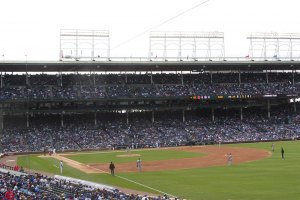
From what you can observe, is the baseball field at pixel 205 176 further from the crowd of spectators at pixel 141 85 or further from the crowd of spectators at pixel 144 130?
the crowd of spectators at pixel 141 85

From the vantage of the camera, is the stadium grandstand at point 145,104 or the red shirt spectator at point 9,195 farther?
the stadium grandstand at point 145,104

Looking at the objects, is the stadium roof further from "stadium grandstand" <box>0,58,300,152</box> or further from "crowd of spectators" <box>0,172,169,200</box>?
"crowd of spectators" <box>0,172,169,200</box>

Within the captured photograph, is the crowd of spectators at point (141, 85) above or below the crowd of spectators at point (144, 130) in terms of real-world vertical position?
above

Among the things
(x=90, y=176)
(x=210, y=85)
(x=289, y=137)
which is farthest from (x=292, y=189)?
(x=210, y=85)

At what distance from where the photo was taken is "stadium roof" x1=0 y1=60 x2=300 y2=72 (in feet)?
222

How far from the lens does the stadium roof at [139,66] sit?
6775 cm

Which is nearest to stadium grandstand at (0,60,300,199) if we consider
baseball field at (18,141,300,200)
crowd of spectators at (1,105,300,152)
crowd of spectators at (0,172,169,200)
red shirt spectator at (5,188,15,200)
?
crowd of spectators at (1,105,300,152)

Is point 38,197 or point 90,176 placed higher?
point 38,197

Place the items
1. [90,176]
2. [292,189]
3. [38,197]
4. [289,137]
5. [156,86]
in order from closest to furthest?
1. [38,197]
2. [292,189]
3. [90,176]
4. [289,137]
5. [156,86]

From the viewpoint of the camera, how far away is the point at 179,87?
250 ft

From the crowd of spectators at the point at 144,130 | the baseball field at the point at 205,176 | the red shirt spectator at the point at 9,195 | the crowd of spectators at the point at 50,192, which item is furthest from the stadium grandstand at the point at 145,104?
the red shirt spectator at the point at 9,195

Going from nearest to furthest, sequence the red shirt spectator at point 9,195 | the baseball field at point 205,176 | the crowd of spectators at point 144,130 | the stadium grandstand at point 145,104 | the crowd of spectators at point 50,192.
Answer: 1. the red shirt spectator at point 9,195
2. the crowd of spectators at point 50,192
3. the baseball field at point 205,176
4. the crowd of spectators at point 144,130
5. the stadium grandstand at point 145,104

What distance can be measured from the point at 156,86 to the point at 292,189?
5288 centimetres

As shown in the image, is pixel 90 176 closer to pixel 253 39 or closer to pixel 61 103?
pixel 61 103
